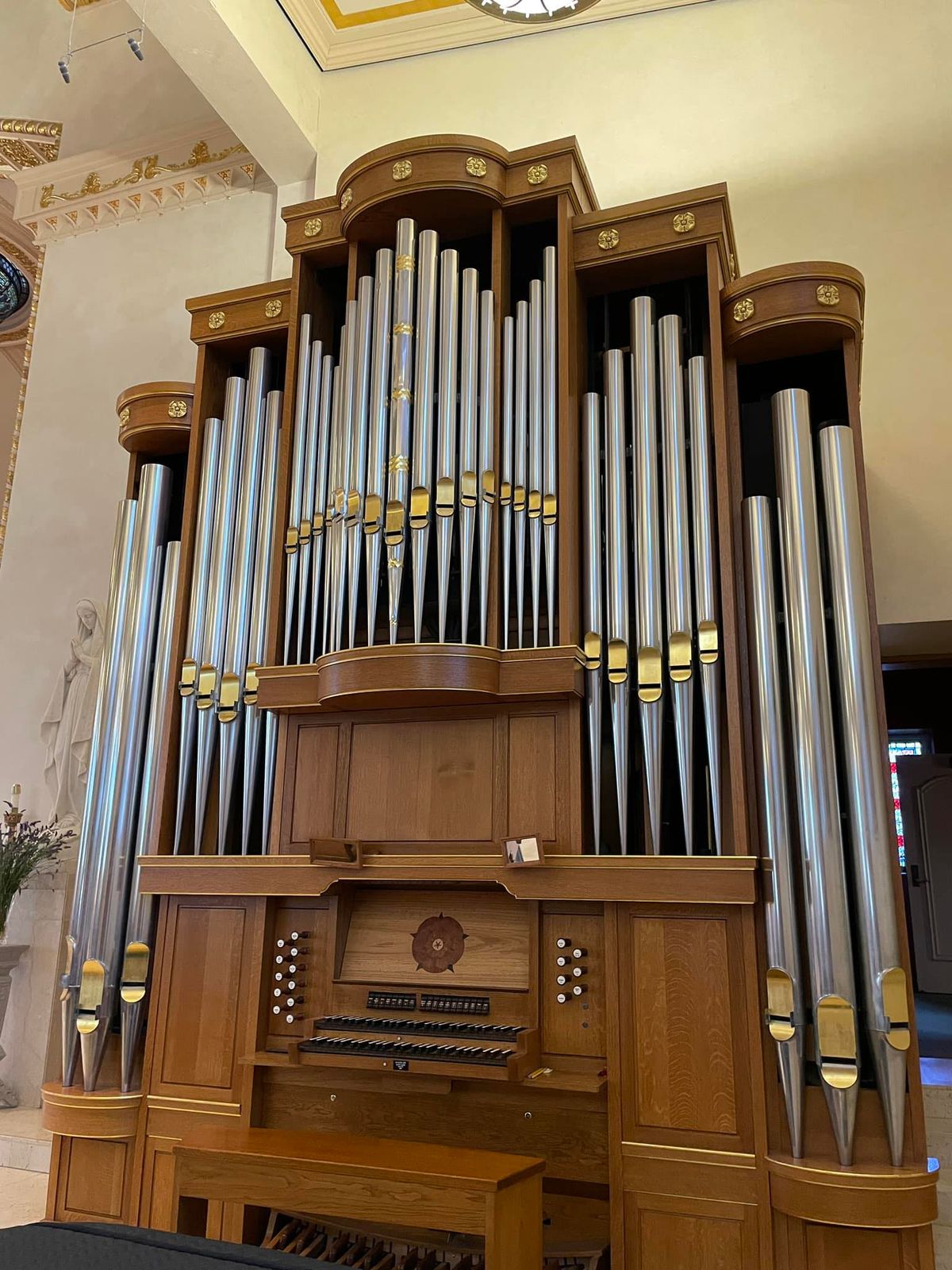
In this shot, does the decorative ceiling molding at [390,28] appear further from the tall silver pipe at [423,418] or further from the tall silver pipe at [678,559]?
the tall silver pipe at [678,559]

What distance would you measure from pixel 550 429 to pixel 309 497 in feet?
3.64

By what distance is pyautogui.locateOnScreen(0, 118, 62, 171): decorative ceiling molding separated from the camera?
8039mm

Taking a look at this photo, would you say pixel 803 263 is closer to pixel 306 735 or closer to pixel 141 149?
pixel 306 735

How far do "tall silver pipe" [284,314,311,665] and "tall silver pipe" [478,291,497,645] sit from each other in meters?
0.86

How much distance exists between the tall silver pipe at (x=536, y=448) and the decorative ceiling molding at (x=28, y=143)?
5580 mm

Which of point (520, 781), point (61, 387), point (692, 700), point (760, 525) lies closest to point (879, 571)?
point (760, 525)

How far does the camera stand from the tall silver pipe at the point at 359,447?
4227 mm

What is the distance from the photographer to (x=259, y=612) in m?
4.61

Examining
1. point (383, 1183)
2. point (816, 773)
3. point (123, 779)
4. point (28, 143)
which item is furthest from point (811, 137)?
point (28, 143)

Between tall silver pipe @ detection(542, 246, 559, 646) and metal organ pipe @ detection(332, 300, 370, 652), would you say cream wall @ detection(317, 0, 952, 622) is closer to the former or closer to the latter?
tall silver pipe @ detection(542, 246, 559, 646)

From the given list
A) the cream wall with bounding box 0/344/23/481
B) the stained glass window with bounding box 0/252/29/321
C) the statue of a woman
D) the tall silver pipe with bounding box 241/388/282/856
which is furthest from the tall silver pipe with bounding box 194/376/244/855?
the cream wall with bounding box 0/344/23/481

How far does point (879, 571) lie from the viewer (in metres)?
5.22

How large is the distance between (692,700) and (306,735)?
63.3 inches

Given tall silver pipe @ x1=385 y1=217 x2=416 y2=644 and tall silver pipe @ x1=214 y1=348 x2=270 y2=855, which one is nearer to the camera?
Answer: tall silver pipe @ x1=385 y1=217 x2=416 y2=644
